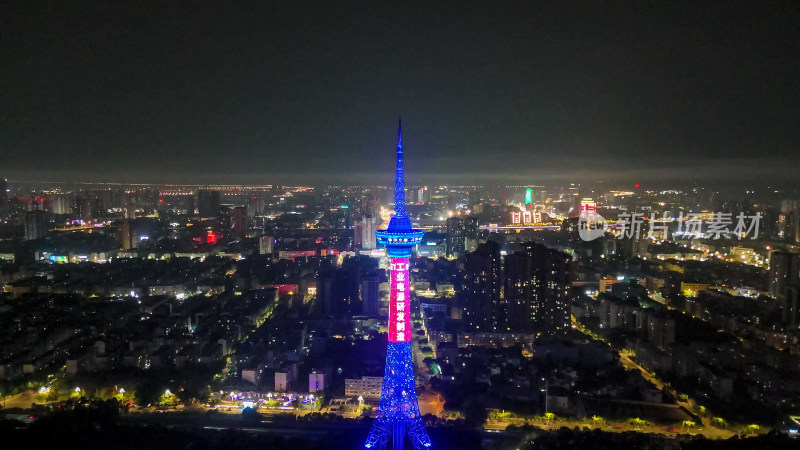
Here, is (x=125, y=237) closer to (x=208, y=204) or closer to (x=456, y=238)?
(x=208, y=204)

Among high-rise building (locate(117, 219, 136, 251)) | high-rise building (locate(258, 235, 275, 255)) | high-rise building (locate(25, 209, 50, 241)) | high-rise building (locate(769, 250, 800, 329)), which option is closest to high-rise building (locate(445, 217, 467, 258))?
high-rise building (locate(258, 235, 275, 255))

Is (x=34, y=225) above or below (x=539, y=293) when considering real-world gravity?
above

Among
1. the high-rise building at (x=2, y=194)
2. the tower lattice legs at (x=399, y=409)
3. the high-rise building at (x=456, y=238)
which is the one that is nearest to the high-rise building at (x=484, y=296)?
the tower lattice legs at (x=399, y=409)

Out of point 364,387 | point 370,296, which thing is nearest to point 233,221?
point 370,296

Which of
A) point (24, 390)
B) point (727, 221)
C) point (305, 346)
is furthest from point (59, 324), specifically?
point (727, 221)

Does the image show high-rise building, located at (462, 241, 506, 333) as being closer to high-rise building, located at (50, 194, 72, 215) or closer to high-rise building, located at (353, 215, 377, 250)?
high-rise building, located at (353, 215, 377, 250)

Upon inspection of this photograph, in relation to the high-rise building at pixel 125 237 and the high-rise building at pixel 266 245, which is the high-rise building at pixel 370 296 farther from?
the high-rise building at pixel 125 237
